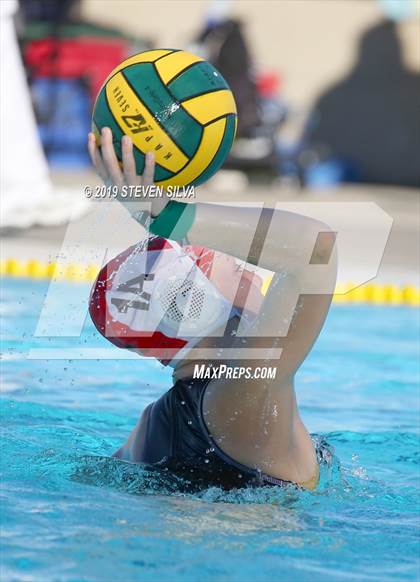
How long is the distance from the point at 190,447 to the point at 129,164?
881 mm

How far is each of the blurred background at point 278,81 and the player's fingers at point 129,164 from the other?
6.77 m

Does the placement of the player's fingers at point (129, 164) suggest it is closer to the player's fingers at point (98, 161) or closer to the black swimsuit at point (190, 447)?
the player's fingers at point (98, 161)

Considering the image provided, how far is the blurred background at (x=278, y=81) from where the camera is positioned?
38.7ft

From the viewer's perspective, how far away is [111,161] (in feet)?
7.45

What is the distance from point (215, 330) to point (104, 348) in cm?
280

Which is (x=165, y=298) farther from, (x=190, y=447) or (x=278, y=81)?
(x=278, y=81)

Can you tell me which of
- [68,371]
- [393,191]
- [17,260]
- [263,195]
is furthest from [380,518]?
[393,191]

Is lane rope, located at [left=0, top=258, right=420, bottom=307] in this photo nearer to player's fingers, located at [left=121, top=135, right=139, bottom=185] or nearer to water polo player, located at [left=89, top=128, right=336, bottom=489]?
water polo player, located at [left=89, top=128, right=336, bottom=489]

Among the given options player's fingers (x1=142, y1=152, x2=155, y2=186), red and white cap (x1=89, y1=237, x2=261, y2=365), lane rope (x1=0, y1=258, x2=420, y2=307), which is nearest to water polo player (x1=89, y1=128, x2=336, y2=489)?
red and white cap (x1=89, y1=237, x2=261, y2=365)

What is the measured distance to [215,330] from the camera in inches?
108

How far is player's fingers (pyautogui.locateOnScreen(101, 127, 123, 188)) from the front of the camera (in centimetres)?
226

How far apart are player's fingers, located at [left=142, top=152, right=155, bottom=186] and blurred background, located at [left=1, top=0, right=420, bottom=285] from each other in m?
6.71

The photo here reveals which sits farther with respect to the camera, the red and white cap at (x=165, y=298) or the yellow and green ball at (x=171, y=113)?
the red and white cap at (x=165, y=298)

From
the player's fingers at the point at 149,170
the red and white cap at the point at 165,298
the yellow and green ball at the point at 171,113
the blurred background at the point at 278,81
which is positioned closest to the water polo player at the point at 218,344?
the red and white cap at the point at 165,298
